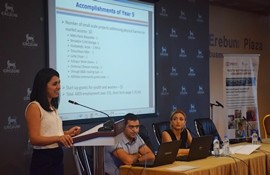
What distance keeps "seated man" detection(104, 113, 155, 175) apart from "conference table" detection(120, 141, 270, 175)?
1.17ft

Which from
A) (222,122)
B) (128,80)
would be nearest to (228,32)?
(222,122)

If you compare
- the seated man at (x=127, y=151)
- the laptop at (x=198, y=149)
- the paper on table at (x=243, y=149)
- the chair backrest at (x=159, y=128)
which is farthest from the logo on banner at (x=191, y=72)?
the laptop at (x=198, y=149)

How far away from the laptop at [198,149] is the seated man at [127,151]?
1.10 feet

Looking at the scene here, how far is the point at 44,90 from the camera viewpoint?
292 cm

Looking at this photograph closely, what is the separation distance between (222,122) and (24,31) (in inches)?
193

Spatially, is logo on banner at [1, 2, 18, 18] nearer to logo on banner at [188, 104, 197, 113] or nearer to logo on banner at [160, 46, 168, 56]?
logo on banner at [160, 46, 168, 56]

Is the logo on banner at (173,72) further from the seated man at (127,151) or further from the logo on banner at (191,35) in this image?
the seated man at (127,151)

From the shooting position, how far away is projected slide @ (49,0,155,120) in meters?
4.51

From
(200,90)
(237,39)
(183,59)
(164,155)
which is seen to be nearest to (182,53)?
(183,59)

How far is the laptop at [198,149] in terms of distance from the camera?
12.0 feet

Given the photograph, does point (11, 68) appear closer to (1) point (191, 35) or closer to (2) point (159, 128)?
(2) point (159, 128)

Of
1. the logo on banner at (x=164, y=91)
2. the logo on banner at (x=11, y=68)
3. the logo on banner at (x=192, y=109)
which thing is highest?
the logo on banner at (x=11, y=68)

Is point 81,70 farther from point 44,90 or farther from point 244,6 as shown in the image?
point 244,6

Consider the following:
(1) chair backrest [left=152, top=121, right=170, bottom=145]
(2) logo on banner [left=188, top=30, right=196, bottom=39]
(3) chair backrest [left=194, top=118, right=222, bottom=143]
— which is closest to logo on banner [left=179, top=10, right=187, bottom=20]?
(2) logo on banner [left=188, top=30, right=196, bottom=39]
